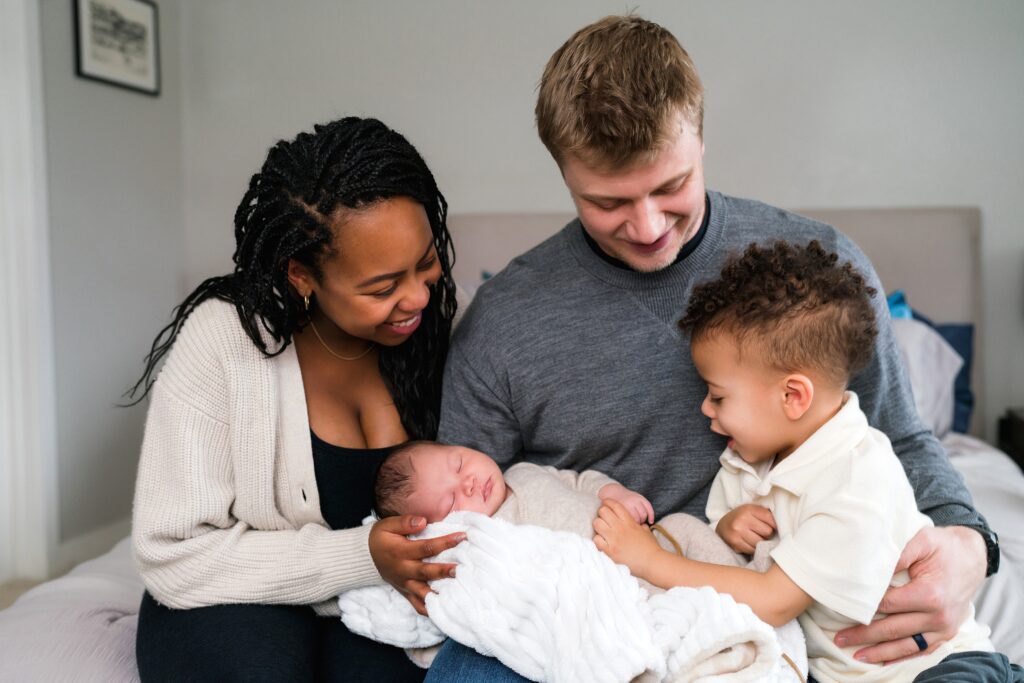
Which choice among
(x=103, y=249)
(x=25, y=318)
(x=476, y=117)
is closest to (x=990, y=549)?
(x=476, y=117)

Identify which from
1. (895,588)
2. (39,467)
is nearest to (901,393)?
(895,588)

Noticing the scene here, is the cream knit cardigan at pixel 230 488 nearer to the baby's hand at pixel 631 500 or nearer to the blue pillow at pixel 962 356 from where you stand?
the baby's hand at pixel 631 500

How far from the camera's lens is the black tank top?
160 centimetres

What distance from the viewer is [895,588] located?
1271 mm

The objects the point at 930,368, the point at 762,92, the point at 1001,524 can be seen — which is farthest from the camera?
the point at 762,92

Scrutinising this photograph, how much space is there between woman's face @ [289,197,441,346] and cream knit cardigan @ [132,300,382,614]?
6.0 inches

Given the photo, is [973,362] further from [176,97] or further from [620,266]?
[176,97]

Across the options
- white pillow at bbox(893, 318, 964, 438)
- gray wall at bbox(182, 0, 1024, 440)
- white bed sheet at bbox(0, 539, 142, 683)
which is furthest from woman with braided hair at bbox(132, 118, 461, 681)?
gray wall at bbox(182, 0, 1024, 440)

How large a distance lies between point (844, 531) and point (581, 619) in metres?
0.37

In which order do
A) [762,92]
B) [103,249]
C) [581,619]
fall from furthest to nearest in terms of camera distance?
[103,249]
[762,92]
[581,619]

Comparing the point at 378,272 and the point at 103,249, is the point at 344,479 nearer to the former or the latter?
the point at 378,272

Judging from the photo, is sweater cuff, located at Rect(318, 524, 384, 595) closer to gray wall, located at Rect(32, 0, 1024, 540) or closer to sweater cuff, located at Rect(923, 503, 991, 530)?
sweater cuff, located at Rect(923, 503, 991, 530)

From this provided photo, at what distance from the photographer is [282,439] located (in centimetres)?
156

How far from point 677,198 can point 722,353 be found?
244 millimetres
